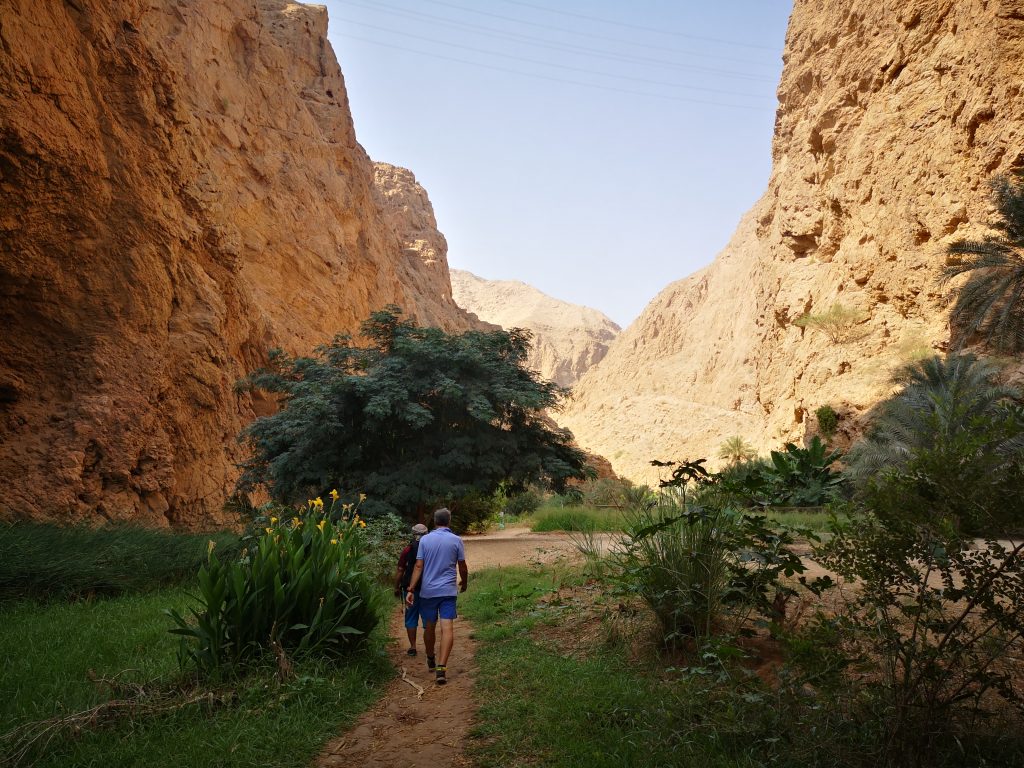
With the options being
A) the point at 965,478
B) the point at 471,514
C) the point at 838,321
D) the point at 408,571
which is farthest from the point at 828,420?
the point at 965,478

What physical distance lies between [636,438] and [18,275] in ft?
186

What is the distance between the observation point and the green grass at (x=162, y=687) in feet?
11.3

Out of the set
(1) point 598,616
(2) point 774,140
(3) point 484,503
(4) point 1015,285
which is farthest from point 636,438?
(1) point 598,616

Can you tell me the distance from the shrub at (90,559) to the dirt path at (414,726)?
14.5 feet

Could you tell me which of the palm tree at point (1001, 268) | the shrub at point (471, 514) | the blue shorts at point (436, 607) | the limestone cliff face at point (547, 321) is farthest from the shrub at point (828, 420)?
the limestone cliff face at point (547, 321)

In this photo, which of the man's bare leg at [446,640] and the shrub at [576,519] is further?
the shrub at [576,519]

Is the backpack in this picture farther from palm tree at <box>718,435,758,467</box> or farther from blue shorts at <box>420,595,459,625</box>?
palm tree at <box>718,435,758,467</box>

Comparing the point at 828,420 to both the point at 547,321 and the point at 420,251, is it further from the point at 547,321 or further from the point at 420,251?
the point at 547,321

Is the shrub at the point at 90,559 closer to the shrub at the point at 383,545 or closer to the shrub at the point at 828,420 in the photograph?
the shrub at the point at 383,545

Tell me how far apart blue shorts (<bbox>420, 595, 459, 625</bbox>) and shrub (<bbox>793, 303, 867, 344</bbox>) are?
1140 inches

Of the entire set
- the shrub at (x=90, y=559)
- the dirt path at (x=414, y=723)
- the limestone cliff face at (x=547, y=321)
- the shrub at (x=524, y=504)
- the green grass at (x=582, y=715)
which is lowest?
the shrub at (x=524, y=504)

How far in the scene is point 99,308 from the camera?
1395cm

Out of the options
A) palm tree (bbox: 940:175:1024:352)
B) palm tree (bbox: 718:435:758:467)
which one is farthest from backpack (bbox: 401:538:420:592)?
palm tree (bbox: 718:435:758:467)

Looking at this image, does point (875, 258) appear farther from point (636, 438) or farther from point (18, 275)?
point (636, 438)
